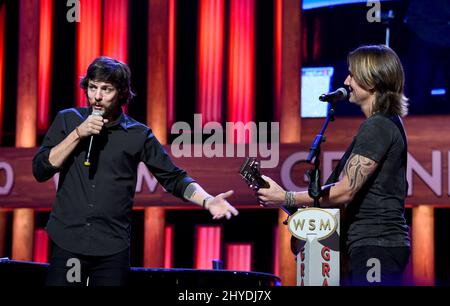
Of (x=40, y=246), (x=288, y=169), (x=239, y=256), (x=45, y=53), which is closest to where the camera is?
(x=288, y=169)

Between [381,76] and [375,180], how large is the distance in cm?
45

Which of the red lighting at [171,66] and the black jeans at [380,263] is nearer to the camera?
the black jeans at [380,263]

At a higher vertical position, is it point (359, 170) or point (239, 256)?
point (359, 170)

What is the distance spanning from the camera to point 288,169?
5988 millimetres

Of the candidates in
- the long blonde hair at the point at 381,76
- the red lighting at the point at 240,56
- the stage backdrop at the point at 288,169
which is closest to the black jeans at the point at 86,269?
the long blonde hair at the point at 381,76

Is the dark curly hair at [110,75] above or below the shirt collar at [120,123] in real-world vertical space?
above

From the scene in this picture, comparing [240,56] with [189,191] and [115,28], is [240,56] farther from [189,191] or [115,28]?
[189,191]

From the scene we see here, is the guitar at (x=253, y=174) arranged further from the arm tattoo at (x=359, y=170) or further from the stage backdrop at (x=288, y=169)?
the stage backdrop at (x=288, y=169)

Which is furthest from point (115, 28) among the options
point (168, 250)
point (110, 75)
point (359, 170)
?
point (359, 170)

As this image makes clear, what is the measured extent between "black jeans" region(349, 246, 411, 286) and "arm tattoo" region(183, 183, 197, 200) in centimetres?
83

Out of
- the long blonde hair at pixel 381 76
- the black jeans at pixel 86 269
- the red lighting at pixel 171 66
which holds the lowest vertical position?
the black jeans at pixel 86 269

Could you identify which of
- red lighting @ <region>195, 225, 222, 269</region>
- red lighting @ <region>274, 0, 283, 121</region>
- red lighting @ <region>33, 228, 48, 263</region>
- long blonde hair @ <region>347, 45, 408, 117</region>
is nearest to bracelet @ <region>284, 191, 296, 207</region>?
long blonde hair @ <region>347, 45, 408, 117</region>

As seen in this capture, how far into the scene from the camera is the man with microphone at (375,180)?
302 centimetres

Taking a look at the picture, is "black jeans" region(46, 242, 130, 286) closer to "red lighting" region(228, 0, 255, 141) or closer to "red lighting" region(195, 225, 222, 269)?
"red lighting" region(195, 225, 222, 269)
